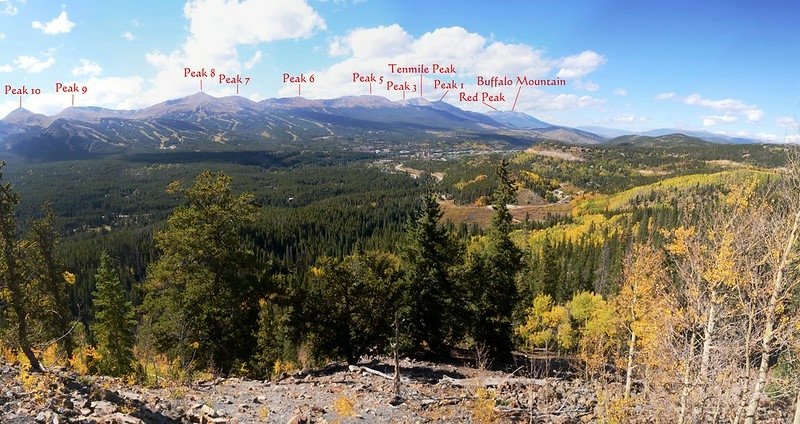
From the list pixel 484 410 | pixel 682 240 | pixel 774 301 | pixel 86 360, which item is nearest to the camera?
pixel 774 301

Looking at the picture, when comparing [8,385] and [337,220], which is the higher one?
[8,385]

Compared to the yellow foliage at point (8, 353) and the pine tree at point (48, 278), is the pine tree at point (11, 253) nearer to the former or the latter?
the yellow foliage at point (8, 353)

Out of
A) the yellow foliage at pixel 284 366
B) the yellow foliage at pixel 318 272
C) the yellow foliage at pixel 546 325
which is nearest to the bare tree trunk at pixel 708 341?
the yellow foliage at pixel 318 272

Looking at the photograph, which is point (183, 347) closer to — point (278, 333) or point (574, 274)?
point (278, 333)

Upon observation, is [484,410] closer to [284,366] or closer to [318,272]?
[284,366]

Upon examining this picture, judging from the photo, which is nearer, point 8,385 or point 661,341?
point 8,385

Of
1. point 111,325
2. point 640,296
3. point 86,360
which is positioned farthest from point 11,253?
point 640,296

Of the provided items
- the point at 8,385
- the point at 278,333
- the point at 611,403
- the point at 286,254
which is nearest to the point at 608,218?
the point at 286,254
